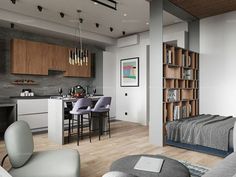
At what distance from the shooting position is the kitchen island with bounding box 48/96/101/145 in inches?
158

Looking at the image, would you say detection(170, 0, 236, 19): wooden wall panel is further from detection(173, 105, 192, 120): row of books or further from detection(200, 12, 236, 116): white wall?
detection(173, 105, 192, 120): row of books

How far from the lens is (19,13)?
4574 mm

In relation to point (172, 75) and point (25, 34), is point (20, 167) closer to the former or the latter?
point (172, 75)

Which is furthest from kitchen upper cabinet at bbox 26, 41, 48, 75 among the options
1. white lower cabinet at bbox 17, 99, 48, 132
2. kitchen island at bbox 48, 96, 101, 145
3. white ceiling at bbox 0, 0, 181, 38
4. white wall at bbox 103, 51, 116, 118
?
white wall at bbox 103, 51, 116, 118

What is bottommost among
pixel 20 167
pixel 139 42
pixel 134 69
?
pixel 20 167

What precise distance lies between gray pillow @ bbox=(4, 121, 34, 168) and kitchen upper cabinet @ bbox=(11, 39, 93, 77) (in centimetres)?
Answer: 355

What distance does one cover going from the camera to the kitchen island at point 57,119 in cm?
401

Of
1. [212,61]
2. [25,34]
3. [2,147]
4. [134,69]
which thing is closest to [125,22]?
[134,69]

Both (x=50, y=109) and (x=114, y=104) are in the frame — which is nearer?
(x=50, y=109)

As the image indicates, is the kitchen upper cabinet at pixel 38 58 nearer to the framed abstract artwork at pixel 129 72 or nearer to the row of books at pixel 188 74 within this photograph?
the framed abstract artwork at pixel 129 72

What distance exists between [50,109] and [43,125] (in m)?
1.12

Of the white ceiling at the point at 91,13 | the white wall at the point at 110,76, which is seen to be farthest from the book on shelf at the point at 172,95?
the white wall at the point at 110,76

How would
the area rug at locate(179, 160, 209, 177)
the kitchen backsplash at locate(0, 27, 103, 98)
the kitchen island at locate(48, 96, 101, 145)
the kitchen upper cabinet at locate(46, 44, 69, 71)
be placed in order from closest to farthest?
the area rug at locate(179, 160, 209, 177), the kitchen island at locate(48, 96, 101, 145), the kitchen backsplash at locate(0, 27, 103, 98), the kitchen upper cabinet at locate(46, 44, 69, 71)

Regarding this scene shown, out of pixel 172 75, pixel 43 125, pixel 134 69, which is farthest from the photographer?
pixel 134 69
